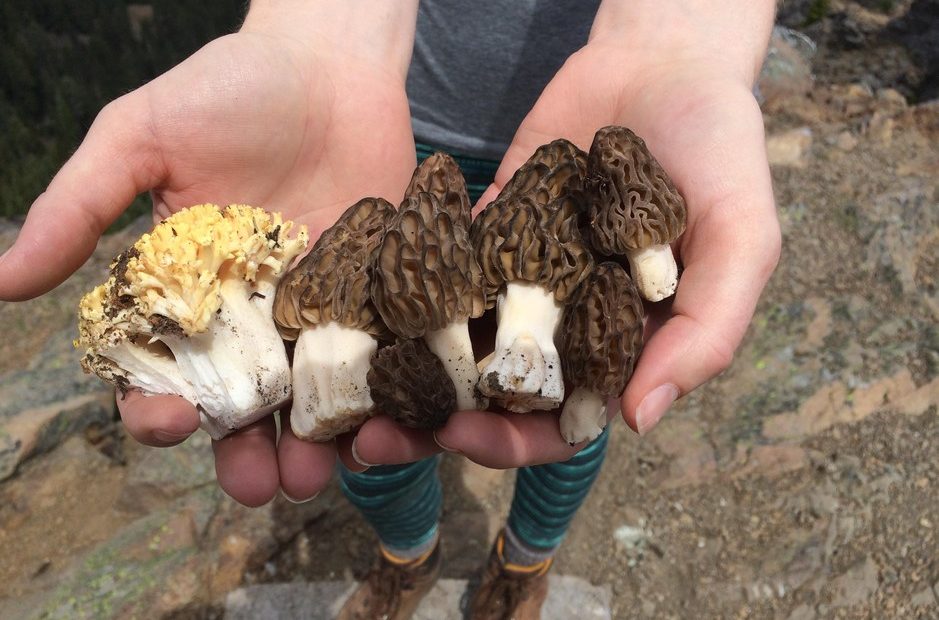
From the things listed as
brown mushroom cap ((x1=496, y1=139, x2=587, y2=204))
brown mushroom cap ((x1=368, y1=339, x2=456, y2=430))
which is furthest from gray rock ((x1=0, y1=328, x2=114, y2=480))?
brown mushroom cap ((x1=496, y1=139, x2=587, y2=204))

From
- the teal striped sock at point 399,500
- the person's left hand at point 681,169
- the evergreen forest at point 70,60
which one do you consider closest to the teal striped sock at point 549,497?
the teal striped sock at point 399,500

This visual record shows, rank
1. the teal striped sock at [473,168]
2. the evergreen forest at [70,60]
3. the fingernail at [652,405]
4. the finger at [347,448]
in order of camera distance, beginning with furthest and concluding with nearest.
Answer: the evergreen forest at [70,60] < the teal striped sock at [473,168] < the finger at [347,448] < the fingernail at [652,405]

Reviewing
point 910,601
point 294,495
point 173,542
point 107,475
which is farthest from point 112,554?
point 910,601

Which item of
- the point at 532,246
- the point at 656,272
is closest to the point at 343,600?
the point at 532,246

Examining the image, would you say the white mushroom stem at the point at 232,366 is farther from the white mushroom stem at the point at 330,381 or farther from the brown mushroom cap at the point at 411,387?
the brown mushroom cap at the point at 411,387

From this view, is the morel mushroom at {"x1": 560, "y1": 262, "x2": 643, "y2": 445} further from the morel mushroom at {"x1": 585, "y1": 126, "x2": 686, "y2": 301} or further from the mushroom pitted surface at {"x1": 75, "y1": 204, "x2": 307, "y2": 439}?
the mushroom pitted surface at {"x1": 75, "y1": 204, "x2": 307, "y2": 439}

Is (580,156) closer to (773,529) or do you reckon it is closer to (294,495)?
(294,495)
